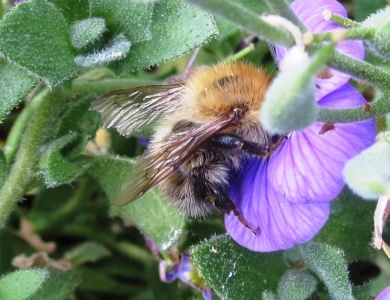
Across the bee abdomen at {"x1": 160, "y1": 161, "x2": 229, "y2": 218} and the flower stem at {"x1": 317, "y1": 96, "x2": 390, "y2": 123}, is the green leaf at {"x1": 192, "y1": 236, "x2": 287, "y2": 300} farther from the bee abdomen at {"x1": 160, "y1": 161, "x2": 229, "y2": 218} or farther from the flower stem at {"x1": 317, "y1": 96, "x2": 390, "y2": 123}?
the flower stem at {"x1": 317, "y1": 96, "x2": 390, "y2": 123}

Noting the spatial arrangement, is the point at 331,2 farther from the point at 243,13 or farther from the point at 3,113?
the point at 3,113

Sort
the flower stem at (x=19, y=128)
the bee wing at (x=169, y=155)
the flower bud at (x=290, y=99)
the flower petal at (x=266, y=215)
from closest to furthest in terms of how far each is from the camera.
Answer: the flower bud at (x=290, y=99) → the bee wing at (x=169, y=155) → the flower petal at (x=266, y=215) → the flower stem at (x=19, y=128)

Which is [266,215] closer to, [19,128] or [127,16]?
[127,16]

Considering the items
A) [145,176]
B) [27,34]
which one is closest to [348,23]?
[145,176]

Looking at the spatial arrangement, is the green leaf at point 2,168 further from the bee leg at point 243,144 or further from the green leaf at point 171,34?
the bee leg at point 243,144

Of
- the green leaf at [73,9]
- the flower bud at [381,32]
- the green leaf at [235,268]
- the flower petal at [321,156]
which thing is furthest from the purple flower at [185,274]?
the flower bud at [381,32]

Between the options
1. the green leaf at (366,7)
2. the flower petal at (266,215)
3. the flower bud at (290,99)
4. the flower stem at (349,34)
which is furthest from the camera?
the green leaf at (366,7)

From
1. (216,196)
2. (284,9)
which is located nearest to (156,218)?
(216,196)
